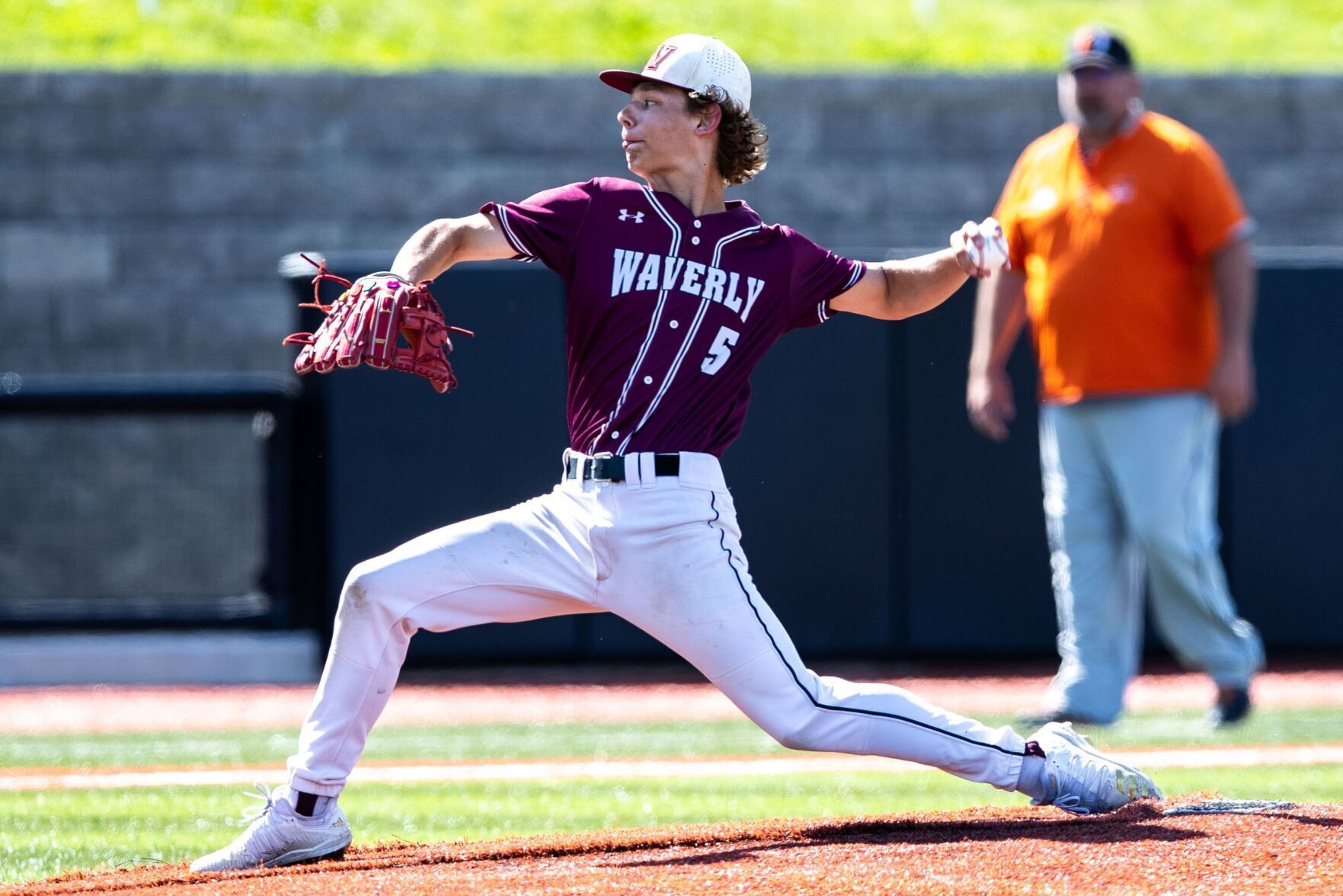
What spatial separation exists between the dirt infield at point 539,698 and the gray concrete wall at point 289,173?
9.53 ft

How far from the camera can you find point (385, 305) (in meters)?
3.67

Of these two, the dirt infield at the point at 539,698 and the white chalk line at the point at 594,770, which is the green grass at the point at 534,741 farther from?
the dirt infield at the point at 539,698

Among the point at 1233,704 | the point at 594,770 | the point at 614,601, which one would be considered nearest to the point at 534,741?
the point at 594,770

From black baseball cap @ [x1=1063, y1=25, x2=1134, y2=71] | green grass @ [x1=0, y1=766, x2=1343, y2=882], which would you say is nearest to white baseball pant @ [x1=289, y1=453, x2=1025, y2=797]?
green grass @ [x1=0, y1=766, x2=1343, y2=882]

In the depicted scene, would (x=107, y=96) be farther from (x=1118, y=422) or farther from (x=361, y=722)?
(x=361, y=722)

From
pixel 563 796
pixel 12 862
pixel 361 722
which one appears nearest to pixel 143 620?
pixel 563 796

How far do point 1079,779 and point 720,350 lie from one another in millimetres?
1283

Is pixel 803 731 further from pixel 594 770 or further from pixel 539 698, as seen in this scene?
pixel 539 698

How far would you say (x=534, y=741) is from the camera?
6.63 m

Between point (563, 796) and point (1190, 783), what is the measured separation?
182 centimetres

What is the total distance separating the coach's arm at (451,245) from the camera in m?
3.82

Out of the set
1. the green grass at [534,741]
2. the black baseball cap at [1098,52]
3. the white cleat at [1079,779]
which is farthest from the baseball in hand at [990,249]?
the green grass at [534,741]

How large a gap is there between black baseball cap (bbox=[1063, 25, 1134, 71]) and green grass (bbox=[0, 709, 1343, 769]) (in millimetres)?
2388

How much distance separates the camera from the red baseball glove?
12.0 feet
